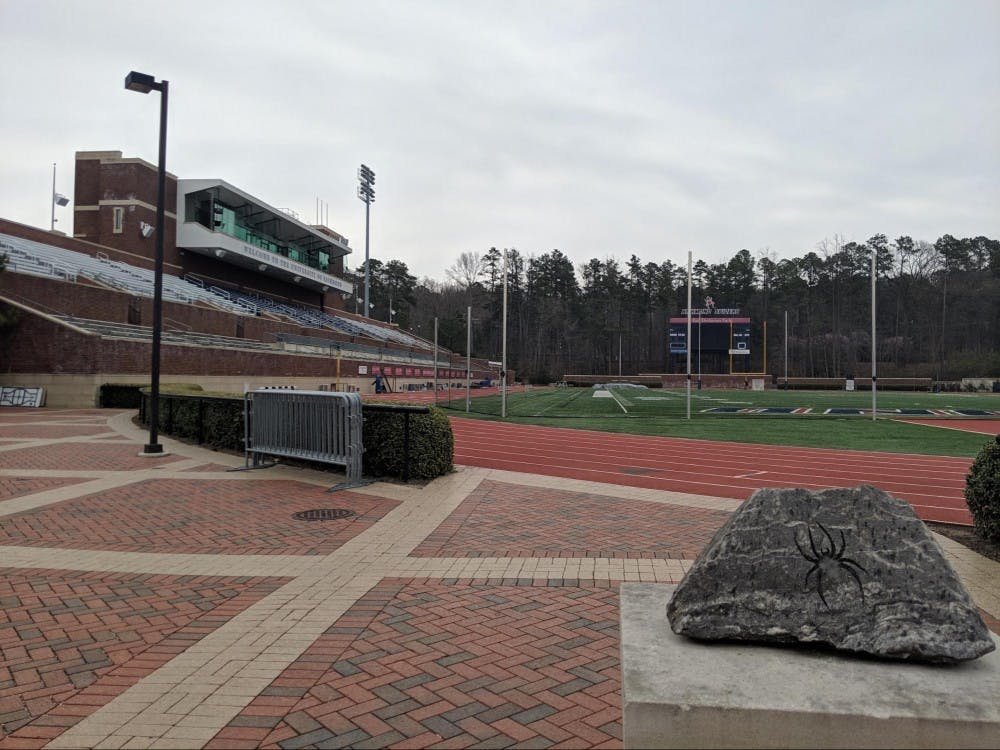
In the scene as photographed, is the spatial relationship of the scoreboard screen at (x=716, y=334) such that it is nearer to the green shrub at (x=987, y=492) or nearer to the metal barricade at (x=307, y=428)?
the metal barricade at (x=307, y=428)

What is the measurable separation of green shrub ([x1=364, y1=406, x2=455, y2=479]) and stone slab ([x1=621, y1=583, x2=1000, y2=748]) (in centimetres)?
729

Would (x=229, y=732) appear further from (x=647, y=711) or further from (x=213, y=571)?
(x=213, y=571)

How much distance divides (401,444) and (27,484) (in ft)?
17.6

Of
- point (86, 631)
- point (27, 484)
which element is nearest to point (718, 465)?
point (86, 631)

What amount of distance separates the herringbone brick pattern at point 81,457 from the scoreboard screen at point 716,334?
194ft

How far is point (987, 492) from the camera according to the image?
6.03m

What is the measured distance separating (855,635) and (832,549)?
0.37 meters

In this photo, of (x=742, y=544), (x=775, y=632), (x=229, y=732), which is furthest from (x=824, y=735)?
(x=229, y=732)

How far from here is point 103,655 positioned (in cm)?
385

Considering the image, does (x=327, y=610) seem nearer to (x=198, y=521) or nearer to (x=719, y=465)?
(x=198, y=521)

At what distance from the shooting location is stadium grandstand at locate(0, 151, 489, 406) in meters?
24.8

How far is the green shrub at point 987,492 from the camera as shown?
19.5 feet

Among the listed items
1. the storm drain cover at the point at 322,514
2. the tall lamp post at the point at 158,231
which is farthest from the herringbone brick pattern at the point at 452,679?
the tall lamp post at the point at 158,231

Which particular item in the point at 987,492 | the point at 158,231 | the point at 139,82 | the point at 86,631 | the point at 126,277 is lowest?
the point at 86,631
